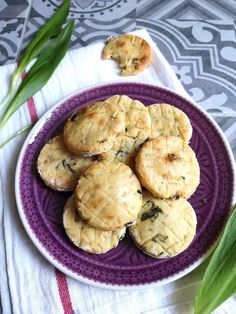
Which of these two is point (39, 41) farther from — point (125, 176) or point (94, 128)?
point (125, 176)

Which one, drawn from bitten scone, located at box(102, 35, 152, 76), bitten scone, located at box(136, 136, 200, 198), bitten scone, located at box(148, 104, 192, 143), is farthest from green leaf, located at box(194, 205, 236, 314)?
bitten scone, located at box(102, 35, 152, 76)

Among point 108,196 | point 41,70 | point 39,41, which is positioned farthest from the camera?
point 39,41

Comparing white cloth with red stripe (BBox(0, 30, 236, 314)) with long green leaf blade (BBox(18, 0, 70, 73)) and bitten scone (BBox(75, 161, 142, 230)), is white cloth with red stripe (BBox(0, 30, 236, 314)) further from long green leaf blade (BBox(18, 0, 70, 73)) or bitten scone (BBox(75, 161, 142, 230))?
long green leaf blade (BBox(18, 0, 70, 73))

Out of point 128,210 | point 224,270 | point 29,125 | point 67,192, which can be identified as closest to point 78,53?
point 29,125

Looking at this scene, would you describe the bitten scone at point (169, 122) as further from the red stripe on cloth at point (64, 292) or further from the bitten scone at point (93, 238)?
the red stripe on cloth at point (64, 292)

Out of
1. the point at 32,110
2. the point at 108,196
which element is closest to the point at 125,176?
the point at 108,196

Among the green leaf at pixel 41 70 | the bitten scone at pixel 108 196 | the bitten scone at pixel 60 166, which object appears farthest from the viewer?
the green leaf at pixel 41 70

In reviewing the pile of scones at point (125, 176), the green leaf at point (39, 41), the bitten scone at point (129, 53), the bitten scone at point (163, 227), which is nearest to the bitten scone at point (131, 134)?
the pile of scones at point (125, 176)
